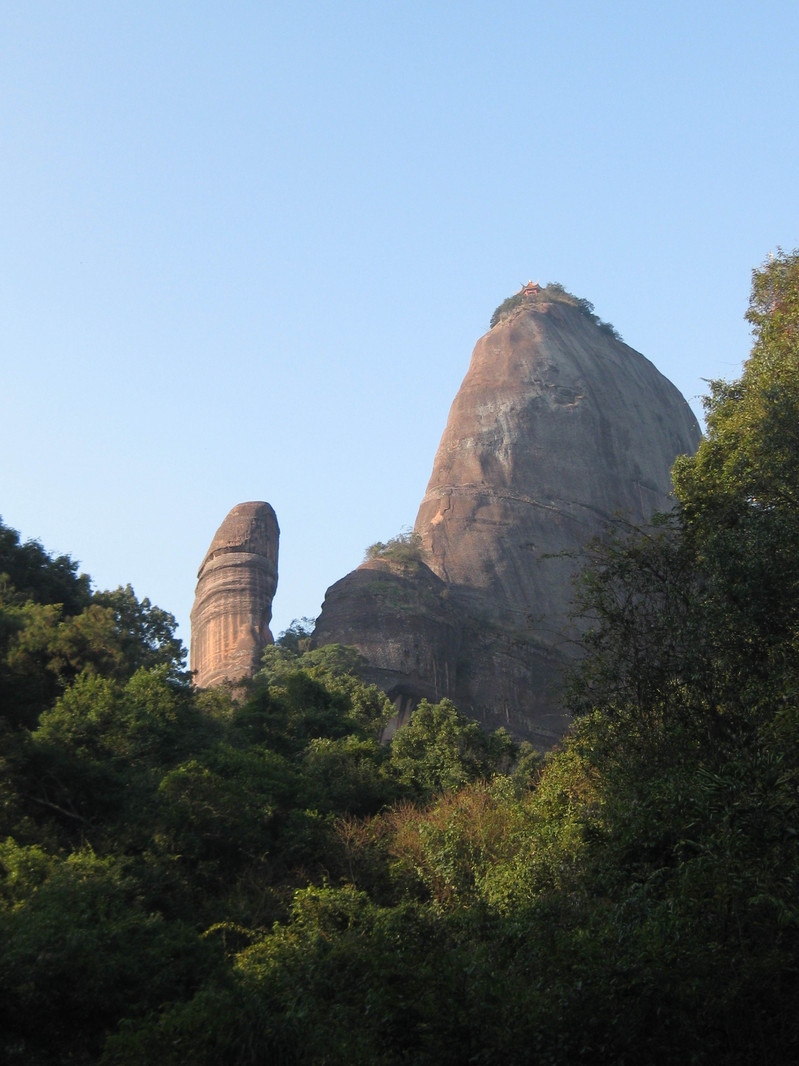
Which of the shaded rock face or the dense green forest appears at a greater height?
the shaded rock face

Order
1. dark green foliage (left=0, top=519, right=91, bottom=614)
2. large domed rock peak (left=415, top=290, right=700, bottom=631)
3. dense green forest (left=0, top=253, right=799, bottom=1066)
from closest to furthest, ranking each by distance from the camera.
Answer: dense green forest (left=0, top=253, right=799, bottom=1066)
dark green foliage (left=0, top=519, right=91, bottom=614)
large domed rock peak (left=415, top=290, right=700, bottom=631)

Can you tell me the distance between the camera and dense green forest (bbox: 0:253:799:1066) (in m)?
9.15

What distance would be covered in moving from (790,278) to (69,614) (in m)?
16.6

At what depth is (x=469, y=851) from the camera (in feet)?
52.8

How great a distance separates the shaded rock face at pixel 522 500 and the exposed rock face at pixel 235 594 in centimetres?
240

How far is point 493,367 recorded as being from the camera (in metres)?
56.5

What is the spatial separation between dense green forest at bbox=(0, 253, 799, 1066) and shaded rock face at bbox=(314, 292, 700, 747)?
20637mm

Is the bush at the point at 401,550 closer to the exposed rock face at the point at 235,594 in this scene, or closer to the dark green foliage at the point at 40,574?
the exposed rock face at the point at 235,594

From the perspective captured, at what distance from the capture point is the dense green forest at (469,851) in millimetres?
9148

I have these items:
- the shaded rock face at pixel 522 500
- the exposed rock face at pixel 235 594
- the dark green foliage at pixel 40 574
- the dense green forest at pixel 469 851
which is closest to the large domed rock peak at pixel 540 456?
the shaded rock face at pixel 522 500

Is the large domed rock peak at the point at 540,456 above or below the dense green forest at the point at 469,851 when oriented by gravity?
above

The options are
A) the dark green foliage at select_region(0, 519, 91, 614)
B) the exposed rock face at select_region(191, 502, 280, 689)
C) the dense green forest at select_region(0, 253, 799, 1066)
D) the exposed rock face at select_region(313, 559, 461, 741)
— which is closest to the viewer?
the dense green forest at select_region(0, 253, 799, 1066)

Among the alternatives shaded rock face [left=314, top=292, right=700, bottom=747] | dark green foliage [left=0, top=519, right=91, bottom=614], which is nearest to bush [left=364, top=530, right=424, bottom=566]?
shaded rock face [left=314, top=292, right=700, bottom=747]

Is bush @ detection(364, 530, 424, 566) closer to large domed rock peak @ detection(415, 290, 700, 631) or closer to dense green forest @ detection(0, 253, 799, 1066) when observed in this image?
large domed rock peak @ detection(415, 290, 700, 631)
